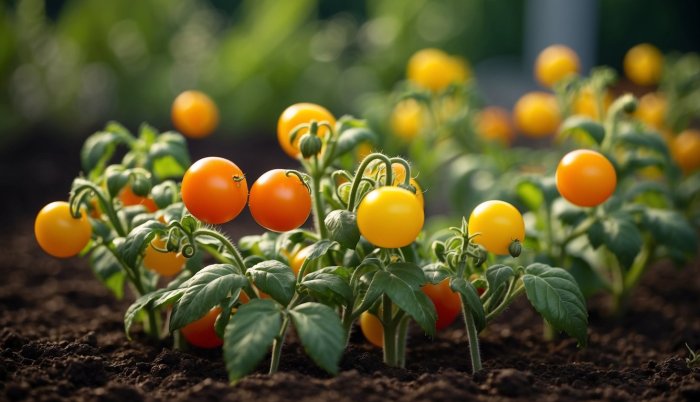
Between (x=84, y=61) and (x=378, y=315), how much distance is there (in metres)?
3.99

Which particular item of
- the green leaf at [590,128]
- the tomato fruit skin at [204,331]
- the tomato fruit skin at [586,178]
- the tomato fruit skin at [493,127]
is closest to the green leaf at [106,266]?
the tomato fruit skin at [204,331]

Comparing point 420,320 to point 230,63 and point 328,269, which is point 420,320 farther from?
point 230,63

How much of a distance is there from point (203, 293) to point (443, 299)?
27.2 inches

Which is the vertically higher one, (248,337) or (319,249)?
(319,249)

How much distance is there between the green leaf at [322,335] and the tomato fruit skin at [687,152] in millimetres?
2206

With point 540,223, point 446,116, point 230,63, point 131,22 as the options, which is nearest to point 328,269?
point 540,223

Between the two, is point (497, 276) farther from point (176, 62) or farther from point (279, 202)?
point (176, 62)

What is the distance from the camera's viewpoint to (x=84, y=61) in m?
5.32

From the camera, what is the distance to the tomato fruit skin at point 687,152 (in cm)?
333

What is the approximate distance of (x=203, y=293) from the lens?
70.2 inches

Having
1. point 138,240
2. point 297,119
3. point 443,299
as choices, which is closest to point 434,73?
point 297,119

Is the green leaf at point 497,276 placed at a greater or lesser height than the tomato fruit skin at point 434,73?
lesser

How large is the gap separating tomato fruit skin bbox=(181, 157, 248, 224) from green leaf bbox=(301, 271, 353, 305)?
26 cm

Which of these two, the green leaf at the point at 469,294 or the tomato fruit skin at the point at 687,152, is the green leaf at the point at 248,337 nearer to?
the green leaf at the point at 469,294
